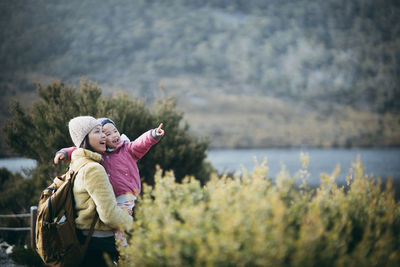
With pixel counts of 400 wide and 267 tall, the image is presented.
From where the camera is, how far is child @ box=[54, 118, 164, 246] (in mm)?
3508

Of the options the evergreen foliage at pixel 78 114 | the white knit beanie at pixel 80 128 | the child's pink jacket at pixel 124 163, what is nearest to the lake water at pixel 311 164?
the evergreen foliage at pixel 78 114

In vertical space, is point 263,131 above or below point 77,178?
below

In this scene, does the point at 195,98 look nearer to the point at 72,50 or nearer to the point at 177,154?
the point at 72,50

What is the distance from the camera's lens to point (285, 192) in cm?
279

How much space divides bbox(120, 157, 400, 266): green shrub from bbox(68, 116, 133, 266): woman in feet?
0.75

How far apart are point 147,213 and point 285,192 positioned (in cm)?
103

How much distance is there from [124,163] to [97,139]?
1.69 ft

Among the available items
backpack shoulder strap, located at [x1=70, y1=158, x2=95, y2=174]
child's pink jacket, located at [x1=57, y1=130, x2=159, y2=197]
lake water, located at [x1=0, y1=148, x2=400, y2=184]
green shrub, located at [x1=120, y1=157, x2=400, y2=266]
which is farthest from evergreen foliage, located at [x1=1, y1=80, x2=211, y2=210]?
green shrub, located at [x1=120, y1=157, x2=400, y2=266]

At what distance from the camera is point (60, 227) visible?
2.91 metres

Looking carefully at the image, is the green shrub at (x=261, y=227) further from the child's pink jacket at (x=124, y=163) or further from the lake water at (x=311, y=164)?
the lake water at (x=311, y=164)

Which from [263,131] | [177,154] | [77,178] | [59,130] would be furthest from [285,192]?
[263,131]

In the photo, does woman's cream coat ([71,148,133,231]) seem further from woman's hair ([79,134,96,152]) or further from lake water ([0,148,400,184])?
lake water ([0,148,400,184])

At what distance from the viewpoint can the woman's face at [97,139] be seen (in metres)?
3.21

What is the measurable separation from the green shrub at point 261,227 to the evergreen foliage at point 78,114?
4.66m
